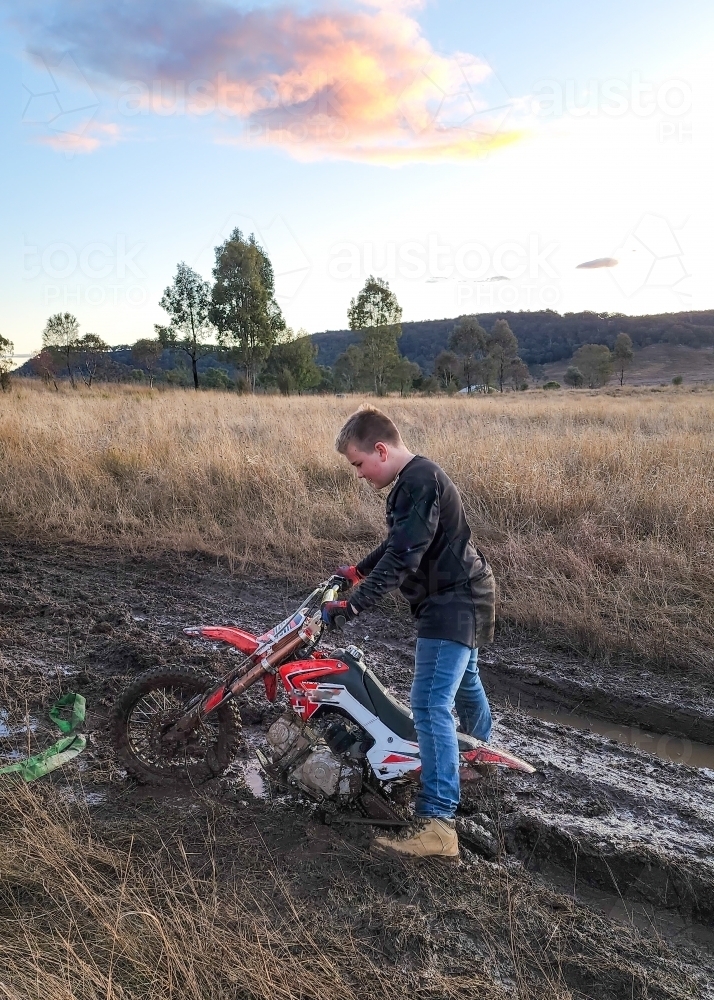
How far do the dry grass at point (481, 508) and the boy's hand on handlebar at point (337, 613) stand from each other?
9.63 ft

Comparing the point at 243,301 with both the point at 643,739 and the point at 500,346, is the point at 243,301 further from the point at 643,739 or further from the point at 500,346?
the point at 643,739

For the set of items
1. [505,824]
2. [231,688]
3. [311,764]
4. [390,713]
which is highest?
[231,688]

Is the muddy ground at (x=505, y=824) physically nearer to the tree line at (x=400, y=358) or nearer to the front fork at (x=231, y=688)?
the front fork at (x=231, y=688)

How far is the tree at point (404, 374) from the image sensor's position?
4857cm

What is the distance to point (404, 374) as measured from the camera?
165 feet

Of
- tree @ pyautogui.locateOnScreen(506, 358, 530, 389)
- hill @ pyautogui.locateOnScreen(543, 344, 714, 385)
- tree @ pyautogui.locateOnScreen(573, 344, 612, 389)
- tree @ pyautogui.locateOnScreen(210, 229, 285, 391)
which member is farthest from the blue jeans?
hill @ pyautogui.locateOnScreen(543, 344, 714, 385)

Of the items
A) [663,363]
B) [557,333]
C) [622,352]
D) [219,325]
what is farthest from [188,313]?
[557,333]

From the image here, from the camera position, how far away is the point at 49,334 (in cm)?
4178

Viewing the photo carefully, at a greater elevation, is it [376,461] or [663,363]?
[663,363]

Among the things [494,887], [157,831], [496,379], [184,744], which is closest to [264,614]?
[184,744]

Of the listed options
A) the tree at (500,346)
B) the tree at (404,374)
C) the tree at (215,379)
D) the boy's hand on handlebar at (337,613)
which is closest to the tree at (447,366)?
the tree at (500,346)

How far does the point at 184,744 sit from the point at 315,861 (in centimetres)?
88

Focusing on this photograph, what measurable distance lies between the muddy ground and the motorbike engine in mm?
183

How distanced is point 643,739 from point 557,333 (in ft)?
415
